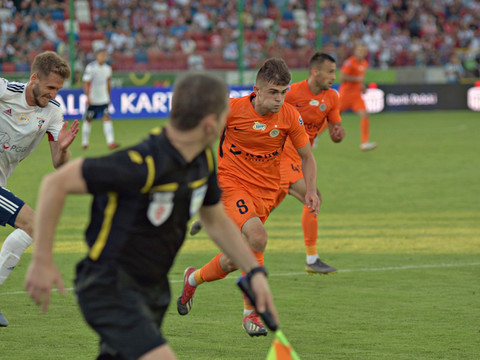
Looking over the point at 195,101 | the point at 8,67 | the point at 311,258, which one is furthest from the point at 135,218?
the point at 8,67

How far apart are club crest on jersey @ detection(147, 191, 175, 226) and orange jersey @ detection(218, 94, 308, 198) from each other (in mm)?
3318

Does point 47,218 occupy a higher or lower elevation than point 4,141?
higher

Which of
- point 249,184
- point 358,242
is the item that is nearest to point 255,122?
point 249,184

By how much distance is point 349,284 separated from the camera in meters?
7.95

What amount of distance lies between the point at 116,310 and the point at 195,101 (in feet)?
2.94

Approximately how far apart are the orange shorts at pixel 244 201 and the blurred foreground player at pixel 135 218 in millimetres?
2928

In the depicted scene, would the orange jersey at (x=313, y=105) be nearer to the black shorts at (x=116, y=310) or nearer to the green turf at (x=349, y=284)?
the green turf at (x=349, y=284)

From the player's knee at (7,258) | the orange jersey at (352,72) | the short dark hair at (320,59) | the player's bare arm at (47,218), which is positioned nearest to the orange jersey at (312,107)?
the short dark hair at (320,59)

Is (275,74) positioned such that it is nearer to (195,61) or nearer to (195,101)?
(195,101)

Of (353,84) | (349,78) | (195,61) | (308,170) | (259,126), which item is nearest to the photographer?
(259,126)

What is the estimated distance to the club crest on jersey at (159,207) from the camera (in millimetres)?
3434

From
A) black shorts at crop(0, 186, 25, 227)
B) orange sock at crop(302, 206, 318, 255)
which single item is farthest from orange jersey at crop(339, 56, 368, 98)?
black shorts at crop(0, 186, 25, 227)

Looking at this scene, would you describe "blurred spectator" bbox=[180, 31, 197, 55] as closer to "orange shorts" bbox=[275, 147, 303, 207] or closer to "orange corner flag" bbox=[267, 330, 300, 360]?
"orange shorts" bbox=[275, 147, 303, 207]

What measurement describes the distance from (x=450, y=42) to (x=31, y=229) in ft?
109
